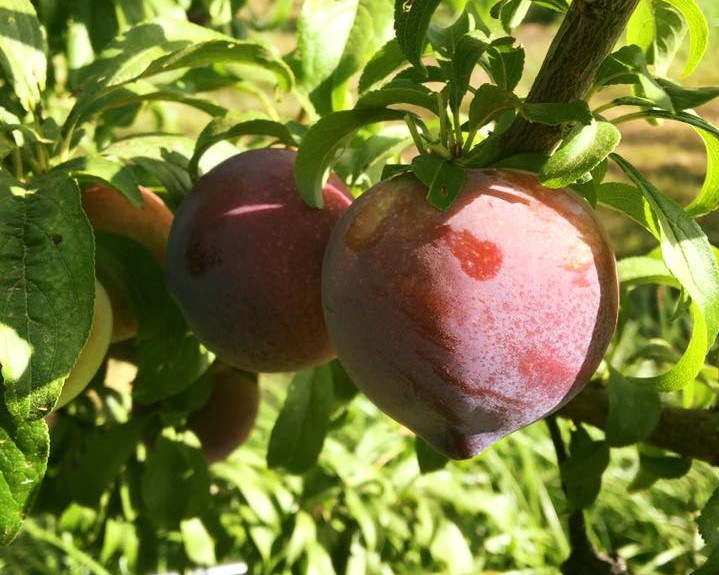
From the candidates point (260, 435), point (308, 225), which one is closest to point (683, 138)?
point (260, 435)

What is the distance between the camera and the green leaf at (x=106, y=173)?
0.78 m

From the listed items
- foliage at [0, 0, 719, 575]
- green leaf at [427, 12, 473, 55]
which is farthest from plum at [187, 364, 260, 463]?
green leaf at [427, 12, 473, 55]

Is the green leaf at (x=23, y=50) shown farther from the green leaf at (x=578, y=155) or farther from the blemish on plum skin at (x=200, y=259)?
the green leaf at (x=578, y=155)

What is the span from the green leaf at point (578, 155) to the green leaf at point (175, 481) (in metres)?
0.80

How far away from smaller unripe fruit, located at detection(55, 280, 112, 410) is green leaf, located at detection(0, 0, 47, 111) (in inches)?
8.7

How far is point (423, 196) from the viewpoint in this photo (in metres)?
0.64

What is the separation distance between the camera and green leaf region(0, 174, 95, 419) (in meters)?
0.65

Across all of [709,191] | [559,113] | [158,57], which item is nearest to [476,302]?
[559,113]

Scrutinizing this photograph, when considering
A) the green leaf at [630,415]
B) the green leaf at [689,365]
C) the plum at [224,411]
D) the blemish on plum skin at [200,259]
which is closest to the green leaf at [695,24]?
the green leaf at [689,365]

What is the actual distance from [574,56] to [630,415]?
40cm

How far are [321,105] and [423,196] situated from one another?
1.07ft

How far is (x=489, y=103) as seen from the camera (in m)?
0.67

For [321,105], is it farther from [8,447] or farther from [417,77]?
[8,447]

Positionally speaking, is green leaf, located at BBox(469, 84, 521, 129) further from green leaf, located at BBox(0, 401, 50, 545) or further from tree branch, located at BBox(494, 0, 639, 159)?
green leaf, located at BBox(0, 401, 50, 545)
